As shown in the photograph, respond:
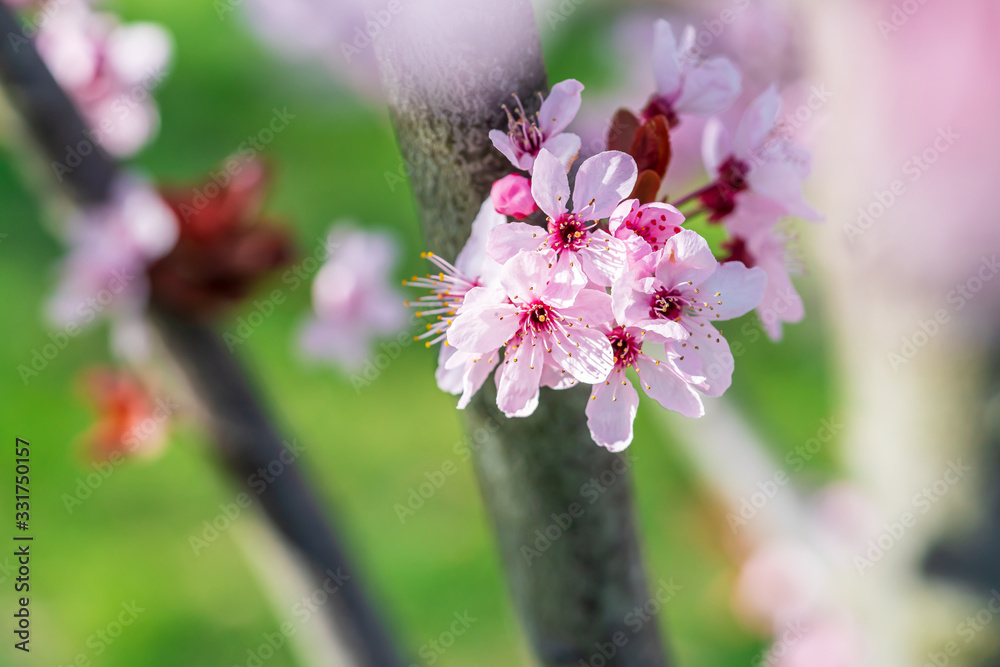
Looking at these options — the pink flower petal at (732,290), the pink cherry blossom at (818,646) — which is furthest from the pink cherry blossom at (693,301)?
the pink cherry blossom at (818,646)

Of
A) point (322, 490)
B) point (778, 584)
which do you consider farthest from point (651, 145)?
point (778, 584)

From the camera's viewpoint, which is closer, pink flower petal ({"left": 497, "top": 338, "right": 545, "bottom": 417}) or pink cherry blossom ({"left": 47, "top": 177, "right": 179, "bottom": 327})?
pink flower petal ({"left": 497, "top": 338, "right": 545, "bottom": 417})

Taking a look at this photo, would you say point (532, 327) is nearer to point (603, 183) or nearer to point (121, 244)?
point (603, 183)

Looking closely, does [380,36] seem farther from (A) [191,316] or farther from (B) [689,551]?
(B) [689,551]

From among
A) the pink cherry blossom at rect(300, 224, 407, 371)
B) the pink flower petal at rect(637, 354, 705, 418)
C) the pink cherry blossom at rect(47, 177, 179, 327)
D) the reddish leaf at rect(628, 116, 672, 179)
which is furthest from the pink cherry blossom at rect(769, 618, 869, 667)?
the pink cherry blossom at rect(47, 177, 179, 327)

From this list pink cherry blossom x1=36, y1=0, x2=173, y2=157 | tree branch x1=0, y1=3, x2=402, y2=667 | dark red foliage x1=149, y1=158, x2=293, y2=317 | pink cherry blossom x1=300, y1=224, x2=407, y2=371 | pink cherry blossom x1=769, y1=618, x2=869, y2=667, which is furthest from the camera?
pink cherry blossom x1=769, y1=618, x2=869, y2=667

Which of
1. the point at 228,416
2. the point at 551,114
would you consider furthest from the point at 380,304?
the point at 551,114

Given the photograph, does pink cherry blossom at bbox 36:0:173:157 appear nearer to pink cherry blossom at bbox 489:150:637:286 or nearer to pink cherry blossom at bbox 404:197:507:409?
pink cherry blossom at bbox 404:197:507:409

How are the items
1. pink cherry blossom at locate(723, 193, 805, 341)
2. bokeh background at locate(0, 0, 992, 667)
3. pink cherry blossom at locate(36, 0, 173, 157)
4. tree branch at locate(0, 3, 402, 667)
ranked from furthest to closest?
bokeh background at locate(0, 0, 992, 667) < pink cherry blossom at locate(36, 0, 173, 157) < tree branch at locate(0, 3, 402, 667) < pink cherry blossom at locate(723, 193, 805, 341)
